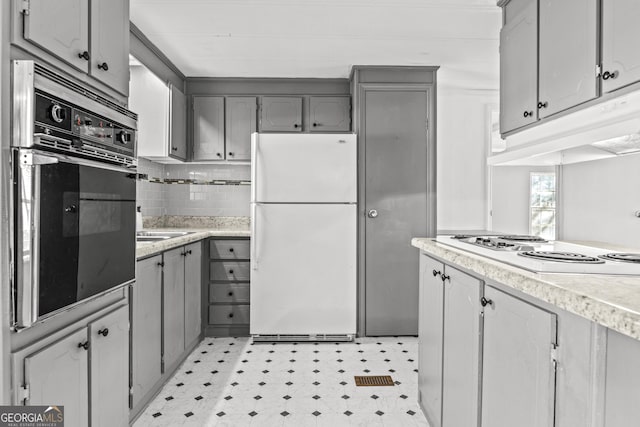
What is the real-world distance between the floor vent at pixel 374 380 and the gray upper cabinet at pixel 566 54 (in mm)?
1798

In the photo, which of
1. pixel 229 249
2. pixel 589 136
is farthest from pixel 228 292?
pixel 589 136

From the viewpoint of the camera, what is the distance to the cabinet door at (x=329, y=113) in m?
3.71

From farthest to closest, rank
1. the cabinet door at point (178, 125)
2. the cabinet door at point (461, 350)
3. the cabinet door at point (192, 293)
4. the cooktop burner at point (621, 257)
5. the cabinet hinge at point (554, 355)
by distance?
the cabinet door at point (178, 125)
the cabinet door at point (192, 293)
the cabinet door at point (461, 350)
the cooktop burner at point (621, 257)
the cabinet hinge at point (554, 355)

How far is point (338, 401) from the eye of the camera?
2.31 meters

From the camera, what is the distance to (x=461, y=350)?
158cm

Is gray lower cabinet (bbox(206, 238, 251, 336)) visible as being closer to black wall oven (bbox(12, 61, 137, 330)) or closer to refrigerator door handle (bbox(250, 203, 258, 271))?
refrigerator door handle (bbox(250, 203, 258, 271))

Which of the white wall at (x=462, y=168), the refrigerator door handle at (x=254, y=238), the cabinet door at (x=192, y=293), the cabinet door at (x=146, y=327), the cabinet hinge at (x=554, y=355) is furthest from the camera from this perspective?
the white wall at (x=462, y=168)

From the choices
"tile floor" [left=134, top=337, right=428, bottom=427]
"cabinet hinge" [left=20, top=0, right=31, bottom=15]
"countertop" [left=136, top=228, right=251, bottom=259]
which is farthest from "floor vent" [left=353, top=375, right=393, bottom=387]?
"cabinet hinge" [left=20, top=0, right=31, bottom=15]

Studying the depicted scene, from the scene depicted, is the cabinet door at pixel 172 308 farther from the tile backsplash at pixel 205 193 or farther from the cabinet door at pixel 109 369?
the tile backsplash at pixel 205 193

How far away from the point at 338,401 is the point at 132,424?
43.1 inches

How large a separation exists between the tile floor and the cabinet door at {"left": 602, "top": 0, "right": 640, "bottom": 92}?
1.78 m

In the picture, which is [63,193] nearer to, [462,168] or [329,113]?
[329,113]

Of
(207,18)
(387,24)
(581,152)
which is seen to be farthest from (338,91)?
(581,152)

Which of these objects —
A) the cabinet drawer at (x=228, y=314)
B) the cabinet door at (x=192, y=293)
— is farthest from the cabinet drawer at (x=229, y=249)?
the cabinet drawer at (x=228, y=314)
